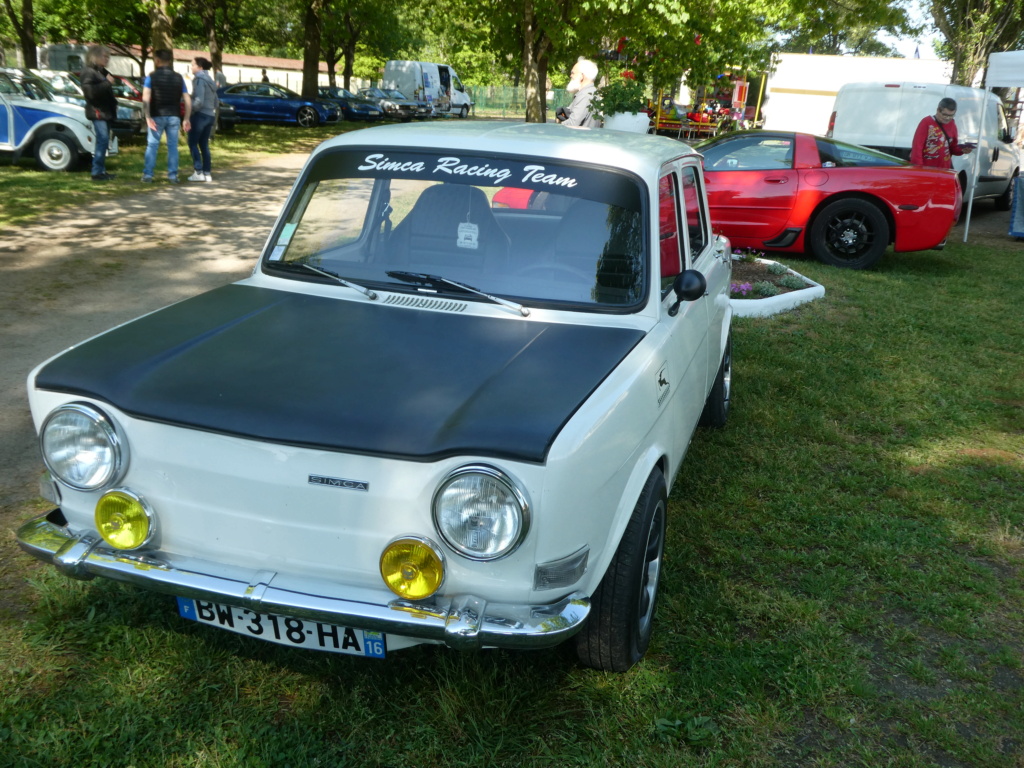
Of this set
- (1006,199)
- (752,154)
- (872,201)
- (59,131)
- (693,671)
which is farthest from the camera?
(1006,199)

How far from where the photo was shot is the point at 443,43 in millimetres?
78188

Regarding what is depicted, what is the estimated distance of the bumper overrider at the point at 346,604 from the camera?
2.35 meters

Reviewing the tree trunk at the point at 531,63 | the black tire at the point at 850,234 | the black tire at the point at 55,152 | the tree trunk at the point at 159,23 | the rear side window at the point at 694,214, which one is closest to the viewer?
the rear side window at the point at 694,214

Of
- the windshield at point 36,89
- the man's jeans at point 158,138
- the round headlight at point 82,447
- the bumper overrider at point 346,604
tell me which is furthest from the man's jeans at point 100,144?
the bumper overrider at point 346,604

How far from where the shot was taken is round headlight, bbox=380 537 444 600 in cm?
238

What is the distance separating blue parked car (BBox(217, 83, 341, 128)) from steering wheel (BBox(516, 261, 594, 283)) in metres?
31.5

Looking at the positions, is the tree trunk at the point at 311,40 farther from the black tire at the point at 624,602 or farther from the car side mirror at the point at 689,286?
the black tire at the point at 624,602

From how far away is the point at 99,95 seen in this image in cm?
1297

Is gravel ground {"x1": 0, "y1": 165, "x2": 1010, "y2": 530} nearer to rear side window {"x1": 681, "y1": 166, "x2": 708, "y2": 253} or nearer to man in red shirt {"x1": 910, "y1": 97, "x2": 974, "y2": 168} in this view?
man in red shirt {"x1": 910, "y1": 97, "x2": 974, "y2": 168}

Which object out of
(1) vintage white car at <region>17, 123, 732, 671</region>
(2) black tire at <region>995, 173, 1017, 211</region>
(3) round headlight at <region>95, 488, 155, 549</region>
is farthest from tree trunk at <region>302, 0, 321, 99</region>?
(3) round headlight at <region>95, 488, 155, 549</region>

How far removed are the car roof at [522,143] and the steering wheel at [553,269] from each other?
46cm

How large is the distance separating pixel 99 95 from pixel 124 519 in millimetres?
12370

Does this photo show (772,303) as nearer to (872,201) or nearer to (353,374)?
(872,201)

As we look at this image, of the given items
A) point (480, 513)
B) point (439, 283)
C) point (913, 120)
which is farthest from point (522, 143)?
point (913, 120)
